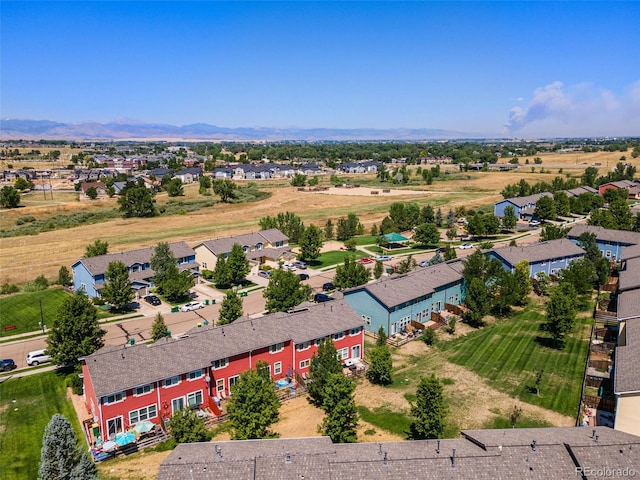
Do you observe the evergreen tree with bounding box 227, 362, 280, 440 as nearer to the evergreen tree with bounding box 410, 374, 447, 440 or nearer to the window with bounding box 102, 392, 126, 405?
the window with bounding box 102, 392, 126, 405

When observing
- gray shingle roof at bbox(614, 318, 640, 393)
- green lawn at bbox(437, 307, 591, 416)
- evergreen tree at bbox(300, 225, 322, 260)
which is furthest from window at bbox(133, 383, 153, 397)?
evergreen tree at bbox(300, 225, 322, 260)

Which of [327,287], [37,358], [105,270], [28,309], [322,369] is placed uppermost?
[105,270]

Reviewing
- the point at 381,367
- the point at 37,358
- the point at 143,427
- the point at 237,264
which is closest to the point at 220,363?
the point at 143,427

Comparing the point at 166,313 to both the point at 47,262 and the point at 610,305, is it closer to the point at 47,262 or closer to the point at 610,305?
the point at 47,262

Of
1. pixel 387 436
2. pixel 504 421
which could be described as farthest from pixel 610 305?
pixel 387 436

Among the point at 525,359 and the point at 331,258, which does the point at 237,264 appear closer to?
the point at 331,258
